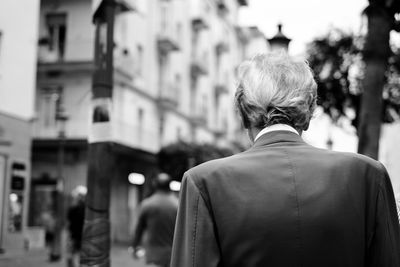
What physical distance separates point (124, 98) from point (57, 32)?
4574 millimetres

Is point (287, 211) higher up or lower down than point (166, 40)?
lower down

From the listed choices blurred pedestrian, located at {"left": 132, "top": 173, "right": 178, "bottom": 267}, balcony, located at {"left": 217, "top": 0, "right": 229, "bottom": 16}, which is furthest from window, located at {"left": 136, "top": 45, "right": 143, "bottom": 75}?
blurred pedestrian, located at {"left": 132, "top": 173, "right": 178, "bottom": 267}

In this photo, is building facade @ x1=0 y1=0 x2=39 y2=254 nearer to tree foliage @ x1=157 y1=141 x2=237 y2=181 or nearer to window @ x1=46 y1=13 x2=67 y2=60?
Answer: window @ x1=46 y1=13 x2=67 y2=60

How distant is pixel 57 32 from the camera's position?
108ft

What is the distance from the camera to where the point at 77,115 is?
3259 centimetres

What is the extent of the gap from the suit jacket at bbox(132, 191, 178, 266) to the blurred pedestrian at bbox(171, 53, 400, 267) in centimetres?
683

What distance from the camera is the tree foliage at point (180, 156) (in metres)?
36.6

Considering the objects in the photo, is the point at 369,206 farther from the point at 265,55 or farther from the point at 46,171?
the point at 46,171

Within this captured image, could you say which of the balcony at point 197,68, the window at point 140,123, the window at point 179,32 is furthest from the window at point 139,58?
the balcony at point 197,68

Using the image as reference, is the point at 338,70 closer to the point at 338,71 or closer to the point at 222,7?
the point at 338,71

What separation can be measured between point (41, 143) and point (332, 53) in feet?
47.5

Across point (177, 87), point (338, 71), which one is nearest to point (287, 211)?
point (338, 71)

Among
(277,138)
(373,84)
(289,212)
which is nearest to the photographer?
(289,212)

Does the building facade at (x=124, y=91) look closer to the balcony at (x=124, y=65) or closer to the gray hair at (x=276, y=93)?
the balcony at (x=124, y=65)
